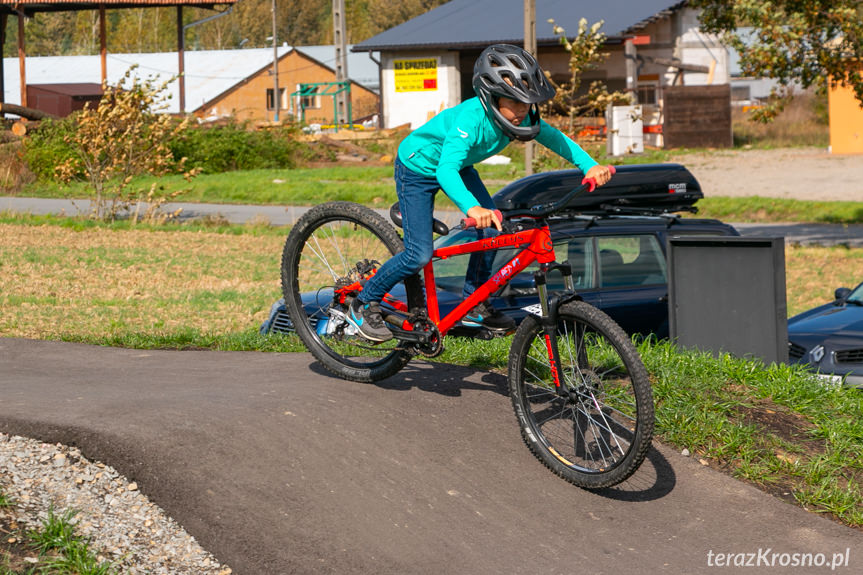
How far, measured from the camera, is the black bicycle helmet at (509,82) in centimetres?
507

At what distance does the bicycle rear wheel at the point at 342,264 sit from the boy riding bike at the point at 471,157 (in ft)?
0.67

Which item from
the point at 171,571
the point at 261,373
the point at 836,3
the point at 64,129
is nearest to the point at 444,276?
the point at 261,373

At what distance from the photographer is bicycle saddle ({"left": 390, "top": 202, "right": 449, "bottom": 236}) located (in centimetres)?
564

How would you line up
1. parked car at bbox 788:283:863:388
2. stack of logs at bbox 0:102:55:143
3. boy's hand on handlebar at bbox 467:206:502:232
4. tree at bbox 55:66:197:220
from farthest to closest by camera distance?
stack of logs at bbox 0:102:55:143 < tree at bbox 55:66:197:220 < parked car at bbox 788:283:863:388 < boy's hand on handlebar at bbox 467:206:502:232

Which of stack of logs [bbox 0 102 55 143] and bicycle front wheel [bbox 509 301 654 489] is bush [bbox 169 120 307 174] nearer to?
stack of logs [bbox 0 102 55 143]

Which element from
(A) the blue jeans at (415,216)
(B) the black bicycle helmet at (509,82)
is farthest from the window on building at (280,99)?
(B) the black bicycle helmet at (509,82)

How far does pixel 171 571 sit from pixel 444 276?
16.4 feet

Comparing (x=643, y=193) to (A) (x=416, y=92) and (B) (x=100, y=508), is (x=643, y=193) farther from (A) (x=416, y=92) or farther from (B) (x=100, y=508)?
(A) (x=416, y=92)

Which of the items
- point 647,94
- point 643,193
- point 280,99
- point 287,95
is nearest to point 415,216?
point 643,193

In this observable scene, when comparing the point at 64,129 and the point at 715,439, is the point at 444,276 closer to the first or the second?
the point at 715,439

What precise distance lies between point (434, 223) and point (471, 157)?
0.44 metres

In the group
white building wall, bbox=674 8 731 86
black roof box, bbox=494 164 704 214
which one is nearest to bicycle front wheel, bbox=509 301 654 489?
black roof box, bbox=494 164 704 214

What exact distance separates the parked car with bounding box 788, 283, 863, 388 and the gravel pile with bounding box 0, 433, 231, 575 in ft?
16.2

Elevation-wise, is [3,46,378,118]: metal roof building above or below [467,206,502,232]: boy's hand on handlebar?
above
